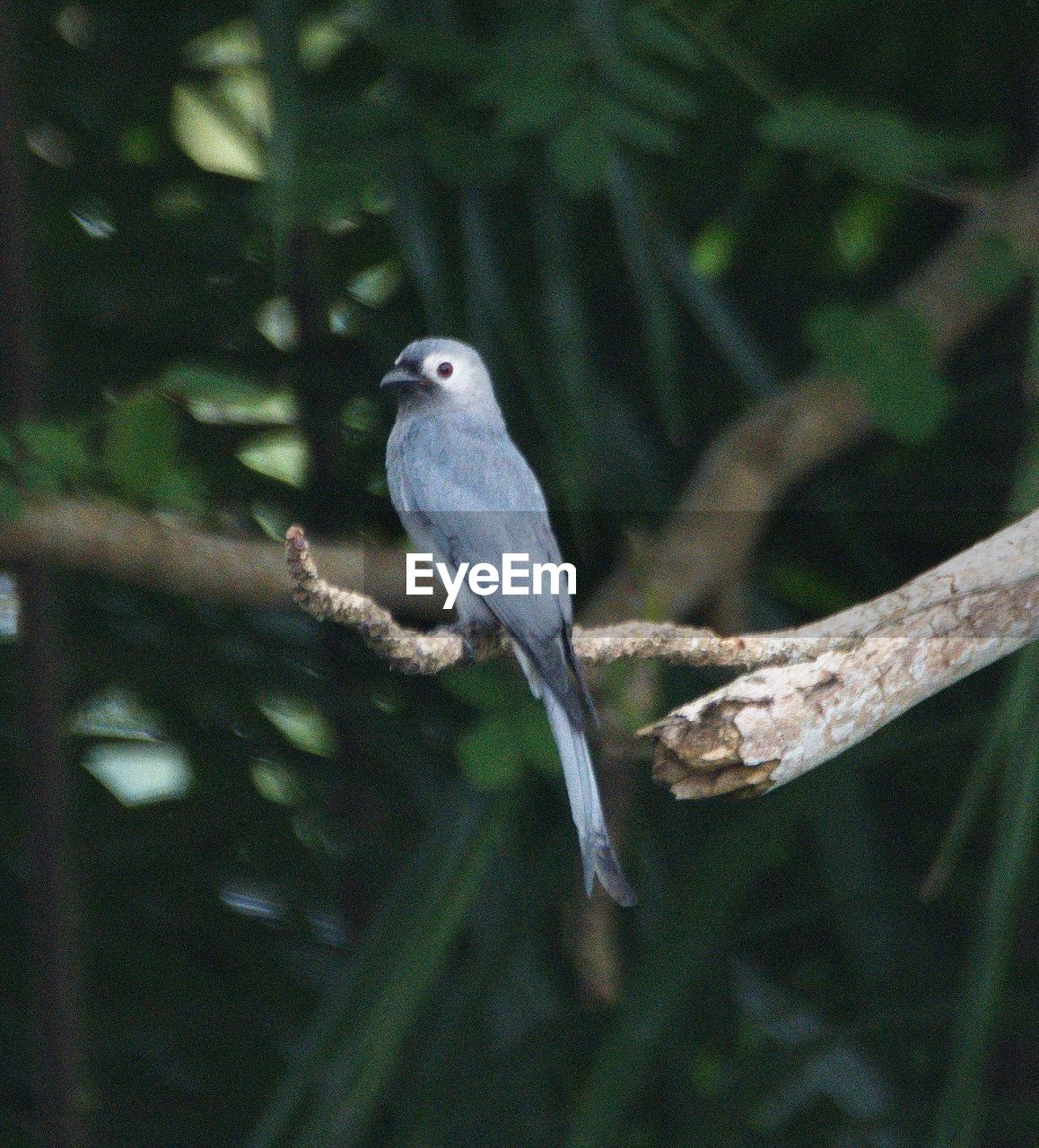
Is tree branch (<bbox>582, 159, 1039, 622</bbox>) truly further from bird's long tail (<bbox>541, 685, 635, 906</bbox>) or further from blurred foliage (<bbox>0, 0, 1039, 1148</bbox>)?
bird's long tail (<bbox>541, 685, 635, 906</bbox>)

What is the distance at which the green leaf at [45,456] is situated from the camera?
236 centimetres

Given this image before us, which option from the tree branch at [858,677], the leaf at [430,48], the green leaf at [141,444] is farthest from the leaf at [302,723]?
the tree branch at [858,677]

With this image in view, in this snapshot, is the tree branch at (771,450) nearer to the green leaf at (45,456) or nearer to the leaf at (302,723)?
the leaf at (302,723)

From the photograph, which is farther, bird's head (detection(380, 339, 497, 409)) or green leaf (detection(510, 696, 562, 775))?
bird's head (detection(380, 339, 497, 409))

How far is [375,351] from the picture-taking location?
11.4ft

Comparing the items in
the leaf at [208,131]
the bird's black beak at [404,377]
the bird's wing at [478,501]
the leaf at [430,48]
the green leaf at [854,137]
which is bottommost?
the bird's wing at [478,501]

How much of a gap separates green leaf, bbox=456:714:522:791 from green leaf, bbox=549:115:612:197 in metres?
0.92

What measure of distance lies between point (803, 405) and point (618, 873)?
1.53 m

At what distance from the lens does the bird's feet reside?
2438 millimetres

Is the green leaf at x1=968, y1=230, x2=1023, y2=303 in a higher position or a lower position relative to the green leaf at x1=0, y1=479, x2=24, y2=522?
higher

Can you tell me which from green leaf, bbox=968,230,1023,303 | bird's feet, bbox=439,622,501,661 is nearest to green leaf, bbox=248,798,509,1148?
bird's feet, bbox=439,622,501,661

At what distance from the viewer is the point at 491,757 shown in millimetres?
2596

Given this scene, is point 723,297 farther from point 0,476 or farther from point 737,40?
point 0,476

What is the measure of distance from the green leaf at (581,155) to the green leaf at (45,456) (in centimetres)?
92
